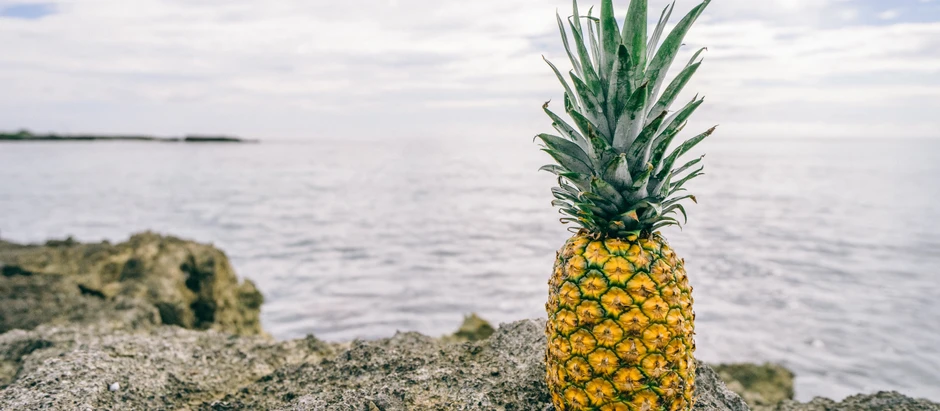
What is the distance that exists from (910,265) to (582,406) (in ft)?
60.3

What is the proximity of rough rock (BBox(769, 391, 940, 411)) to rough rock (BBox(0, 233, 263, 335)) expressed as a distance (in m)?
5.72

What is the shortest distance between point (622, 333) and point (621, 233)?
541 mm

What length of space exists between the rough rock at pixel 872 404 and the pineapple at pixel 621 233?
1.10m

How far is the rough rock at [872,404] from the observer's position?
339cm

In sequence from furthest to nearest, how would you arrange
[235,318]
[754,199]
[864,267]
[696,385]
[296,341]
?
[754,199]
[864,267]
[235,318]
[296,341]
[696,385]

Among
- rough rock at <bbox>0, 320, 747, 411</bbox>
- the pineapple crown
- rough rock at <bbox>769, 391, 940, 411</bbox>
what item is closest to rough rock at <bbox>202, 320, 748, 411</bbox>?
rough rock at <bbox>0, 320, 747, 411</bbox>

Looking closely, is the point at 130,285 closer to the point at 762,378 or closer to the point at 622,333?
the point at 622,333

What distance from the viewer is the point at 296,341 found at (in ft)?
14.4

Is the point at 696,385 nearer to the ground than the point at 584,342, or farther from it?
nearer to the ground

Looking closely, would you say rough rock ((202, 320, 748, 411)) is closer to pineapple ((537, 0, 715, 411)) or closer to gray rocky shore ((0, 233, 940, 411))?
gray rocky shore ((0, 233, 940, 411))

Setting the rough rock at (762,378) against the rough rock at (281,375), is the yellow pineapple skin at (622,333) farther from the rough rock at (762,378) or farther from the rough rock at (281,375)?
the rough rock at (762,378)

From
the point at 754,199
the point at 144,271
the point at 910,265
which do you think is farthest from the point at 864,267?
the point at 144,271

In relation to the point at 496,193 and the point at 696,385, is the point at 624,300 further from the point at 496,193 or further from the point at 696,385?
the point at 496,193

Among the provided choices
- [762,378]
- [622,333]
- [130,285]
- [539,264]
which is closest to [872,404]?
[622,333]
